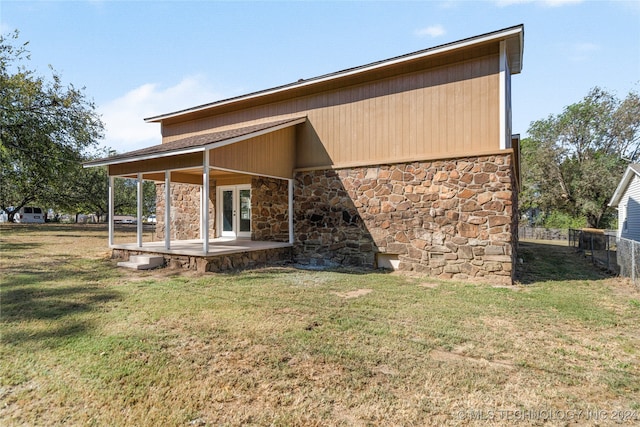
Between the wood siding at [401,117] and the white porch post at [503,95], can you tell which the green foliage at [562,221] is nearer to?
the white porch post at [503,95]

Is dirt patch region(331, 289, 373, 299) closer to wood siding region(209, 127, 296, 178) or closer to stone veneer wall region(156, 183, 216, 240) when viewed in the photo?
wood siding region(209, 127, 296, 178)

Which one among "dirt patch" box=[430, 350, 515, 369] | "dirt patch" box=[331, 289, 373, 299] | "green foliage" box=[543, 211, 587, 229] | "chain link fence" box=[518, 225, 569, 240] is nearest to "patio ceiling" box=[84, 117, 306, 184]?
"dirt patch" box=[331, 289, 373, 299]

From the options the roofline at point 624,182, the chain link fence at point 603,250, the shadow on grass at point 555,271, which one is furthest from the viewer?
the roofline at point 624,182

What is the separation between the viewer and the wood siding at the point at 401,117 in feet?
24.6

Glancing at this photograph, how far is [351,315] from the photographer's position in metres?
4.70

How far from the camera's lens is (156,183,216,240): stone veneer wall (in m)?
12.3

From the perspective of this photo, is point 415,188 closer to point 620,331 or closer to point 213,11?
point 620,331

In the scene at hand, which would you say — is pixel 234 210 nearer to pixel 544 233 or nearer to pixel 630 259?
pixel 630 259

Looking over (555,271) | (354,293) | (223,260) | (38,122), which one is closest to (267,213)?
(223,260)

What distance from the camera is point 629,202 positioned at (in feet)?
53.3

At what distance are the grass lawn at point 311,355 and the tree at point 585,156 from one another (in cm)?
2330

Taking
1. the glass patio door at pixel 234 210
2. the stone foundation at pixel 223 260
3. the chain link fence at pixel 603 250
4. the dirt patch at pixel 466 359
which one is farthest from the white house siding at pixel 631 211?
the glass patio door at pixel 234 210

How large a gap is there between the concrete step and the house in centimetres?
34

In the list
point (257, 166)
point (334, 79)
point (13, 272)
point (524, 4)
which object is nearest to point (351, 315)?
point (257, 166)
